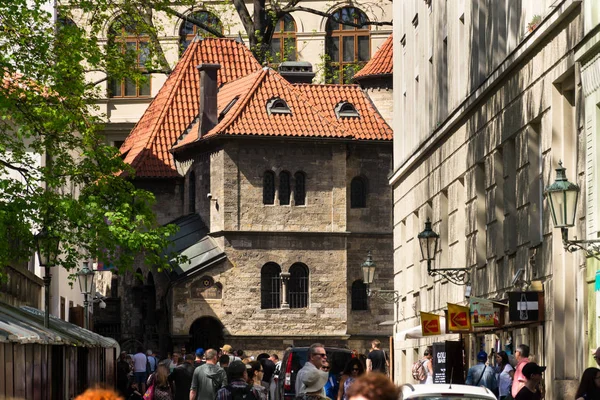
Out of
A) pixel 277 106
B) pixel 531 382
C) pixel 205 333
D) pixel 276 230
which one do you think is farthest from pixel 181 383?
pixel 277 106

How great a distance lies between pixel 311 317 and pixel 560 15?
37.7 metres

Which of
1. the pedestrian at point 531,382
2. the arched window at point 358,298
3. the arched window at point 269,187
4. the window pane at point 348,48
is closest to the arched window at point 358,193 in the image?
the arched window at point 358,298

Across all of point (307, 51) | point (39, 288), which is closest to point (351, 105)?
point (307, 51)

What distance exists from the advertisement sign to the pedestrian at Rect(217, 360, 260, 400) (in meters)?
7.99

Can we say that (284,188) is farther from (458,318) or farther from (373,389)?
→ (373,389)

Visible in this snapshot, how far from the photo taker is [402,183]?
41031 millimetres

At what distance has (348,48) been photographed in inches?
3162

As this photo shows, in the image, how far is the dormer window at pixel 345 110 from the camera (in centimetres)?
6222

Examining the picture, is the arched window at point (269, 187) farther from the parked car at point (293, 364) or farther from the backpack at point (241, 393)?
the backpack at point (241, 393)

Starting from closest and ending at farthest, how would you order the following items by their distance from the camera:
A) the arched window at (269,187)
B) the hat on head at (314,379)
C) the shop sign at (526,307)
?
the hat on head at (314,379), the shop sign at (526,307), the arched window at (269,187)

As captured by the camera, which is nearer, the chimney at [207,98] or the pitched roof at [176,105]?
the chimney at [207,98]

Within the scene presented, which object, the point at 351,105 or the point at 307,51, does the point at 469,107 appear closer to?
the point at 351,105

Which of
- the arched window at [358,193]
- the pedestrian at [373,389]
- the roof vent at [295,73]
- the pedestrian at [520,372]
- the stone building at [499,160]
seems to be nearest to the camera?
the pedestrian at [373,389]

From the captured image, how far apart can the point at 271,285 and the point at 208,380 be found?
3723 cm
